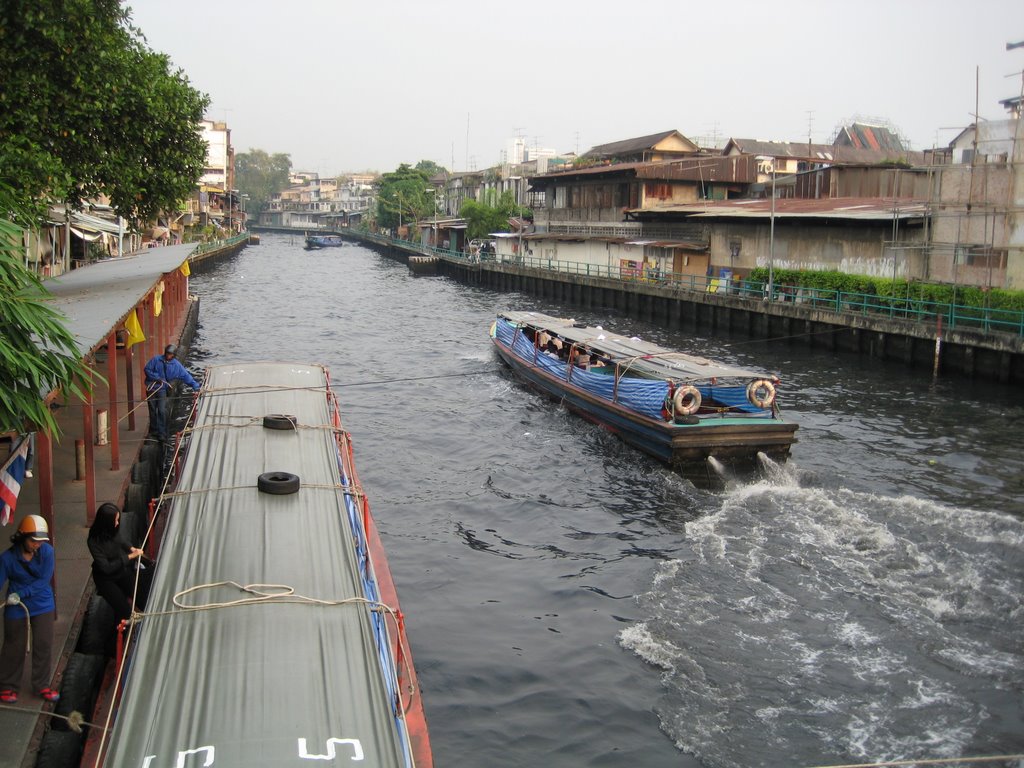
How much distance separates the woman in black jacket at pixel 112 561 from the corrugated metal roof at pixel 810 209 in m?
28.1

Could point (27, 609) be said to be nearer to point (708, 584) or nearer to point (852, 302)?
point (708, 584)

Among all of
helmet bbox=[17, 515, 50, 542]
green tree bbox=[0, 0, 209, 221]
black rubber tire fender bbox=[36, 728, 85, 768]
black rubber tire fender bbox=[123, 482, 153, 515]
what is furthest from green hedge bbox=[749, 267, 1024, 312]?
black rubber tire fender bbox=[36, 728, 85, 768]

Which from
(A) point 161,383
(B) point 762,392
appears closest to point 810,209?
(B) point 762,392

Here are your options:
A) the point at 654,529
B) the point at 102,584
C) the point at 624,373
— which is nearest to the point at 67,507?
the point at 102,584

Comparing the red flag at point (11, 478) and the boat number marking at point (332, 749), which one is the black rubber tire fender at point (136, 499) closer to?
the red flag at point (11, 478)

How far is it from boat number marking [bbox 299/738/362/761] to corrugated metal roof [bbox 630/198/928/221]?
29.5 meters

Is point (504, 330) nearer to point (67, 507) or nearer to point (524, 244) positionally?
point (67, 507)

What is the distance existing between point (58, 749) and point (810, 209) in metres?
36.0

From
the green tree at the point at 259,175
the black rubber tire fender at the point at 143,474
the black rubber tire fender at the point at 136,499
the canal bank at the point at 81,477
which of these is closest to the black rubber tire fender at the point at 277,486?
the canal bank at the point at 81,477

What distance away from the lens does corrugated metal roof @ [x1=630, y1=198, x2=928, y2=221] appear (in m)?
32.0

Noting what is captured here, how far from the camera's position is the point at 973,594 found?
11570 mm

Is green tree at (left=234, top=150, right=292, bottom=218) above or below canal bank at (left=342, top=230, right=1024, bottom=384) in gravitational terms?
above

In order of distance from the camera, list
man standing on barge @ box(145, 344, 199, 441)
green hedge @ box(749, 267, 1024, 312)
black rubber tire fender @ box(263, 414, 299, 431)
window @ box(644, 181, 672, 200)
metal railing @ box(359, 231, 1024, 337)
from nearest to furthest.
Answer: black rubber tire fender @ box(263, 414, 299, 431), man standing on barge @ box(145, 344, 199, 441), metal railing @ box(359, 231, 1024, 337), green hedge @ box(749, 267, 1024, 312), window @ box(644, 181, 672, 200)

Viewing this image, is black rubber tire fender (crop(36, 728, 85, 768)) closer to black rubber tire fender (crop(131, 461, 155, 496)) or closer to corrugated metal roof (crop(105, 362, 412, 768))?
corrugated metal roof (crop(105, 362, 412, 768))
